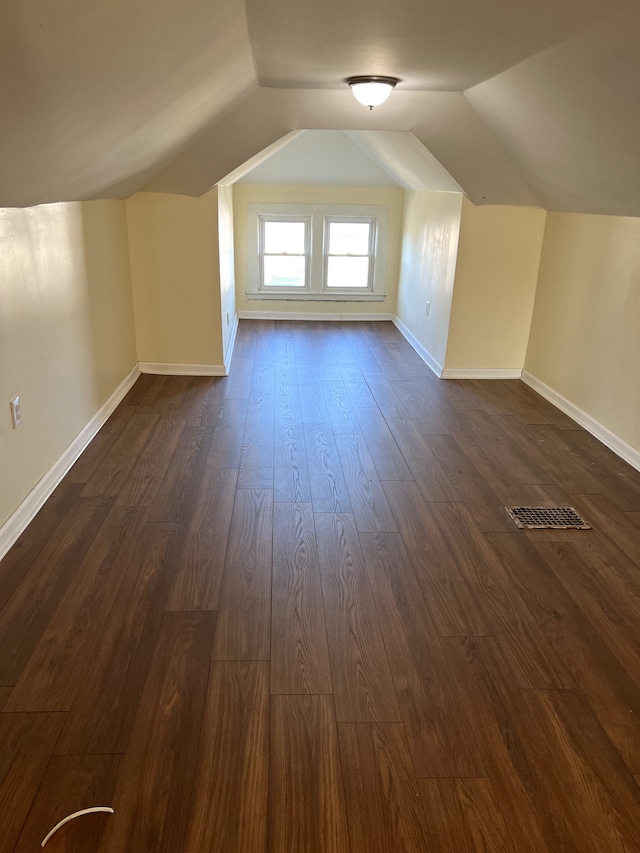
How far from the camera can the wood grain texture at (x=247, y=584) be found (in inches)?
84.0

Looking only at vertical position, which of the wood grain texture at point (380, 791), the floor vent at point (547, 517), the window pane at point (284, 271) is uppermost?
the window pane at point (284, 271)

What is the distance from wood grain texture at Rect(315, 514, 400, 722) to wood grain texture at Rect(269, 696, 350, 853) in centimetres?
9

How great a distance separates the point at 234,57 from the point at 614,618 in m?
2.66

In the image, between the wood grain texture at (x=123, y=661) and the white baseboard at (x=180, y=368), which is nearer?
the wood grain texture at (x=123, y=661)

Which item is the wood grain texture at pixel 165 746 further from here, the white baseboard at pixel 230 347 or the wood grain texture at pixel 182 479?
the white baseboard at pixel 230 347

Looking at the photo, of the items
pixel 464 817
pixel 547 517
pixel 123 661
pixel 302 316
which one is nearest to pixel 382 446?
pixel 547 517

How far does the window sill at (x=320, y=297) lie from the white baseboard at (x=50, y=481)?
3192 millimetres

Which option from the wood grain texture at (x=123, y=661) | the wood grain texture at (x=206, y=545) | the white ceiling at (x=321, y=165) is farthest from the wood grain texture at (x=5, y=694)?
the white ceiling at (x=321, y=165)

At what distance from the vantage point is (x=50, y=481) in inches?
122

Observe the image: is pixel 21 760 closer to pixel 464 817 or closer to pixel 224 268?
pixel 464 817

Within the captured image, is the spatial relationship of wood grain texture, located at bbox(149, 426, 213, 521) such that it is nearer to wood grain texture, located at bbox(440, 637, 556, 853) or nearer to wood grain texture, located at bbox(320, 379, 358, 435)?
wood grain texture, located at bbox(320, 379, 358, 435)

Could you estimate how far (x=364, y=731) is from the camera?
1.81m

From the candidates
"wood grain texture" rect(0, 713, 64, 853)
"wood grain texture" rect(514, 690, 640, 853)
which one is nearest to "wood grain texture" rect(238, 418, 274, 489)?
"wood grain texture" rect(0, 713, 64, 853)

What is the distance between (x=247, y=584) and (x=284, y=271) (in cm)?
540
